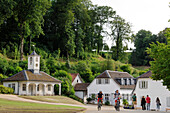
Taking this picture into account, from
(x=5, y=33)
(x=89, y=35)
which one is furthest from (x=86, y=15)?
(x=5, y=33)

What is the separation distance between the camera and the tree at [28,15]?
6750 cm

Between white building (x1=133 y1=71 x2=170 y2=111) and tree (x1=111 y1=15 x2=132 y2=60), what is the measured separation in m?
44.6

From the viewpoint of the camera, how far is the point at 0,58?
204 feet

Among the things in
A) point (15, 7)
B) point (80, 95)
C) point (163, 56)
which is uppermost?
point (15, 7)

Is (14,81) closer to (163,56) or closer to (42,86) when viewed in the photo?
(42,86)

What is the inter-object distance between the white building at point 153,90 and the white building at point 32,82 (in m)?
15.3

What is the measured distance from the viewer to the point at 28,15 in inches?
2672

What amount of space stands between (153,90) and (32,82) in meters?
20.4

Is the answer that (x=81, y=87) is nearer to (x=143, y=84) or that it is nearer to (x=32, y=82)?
(x=32, y=82)

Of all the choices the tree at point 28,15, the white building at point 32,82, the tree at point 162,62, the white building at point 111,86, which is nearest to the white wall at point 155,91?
the white building at point 111,86

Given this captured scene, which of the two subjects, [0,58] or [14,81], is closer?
[14,81]

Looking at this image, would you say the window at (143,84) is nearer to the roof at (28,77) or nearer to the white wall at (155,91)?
the white wall at (155,91)

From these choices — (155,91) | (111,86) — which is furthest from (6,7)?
(155,91)

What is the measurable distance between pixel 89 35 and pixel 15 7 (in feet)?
105
